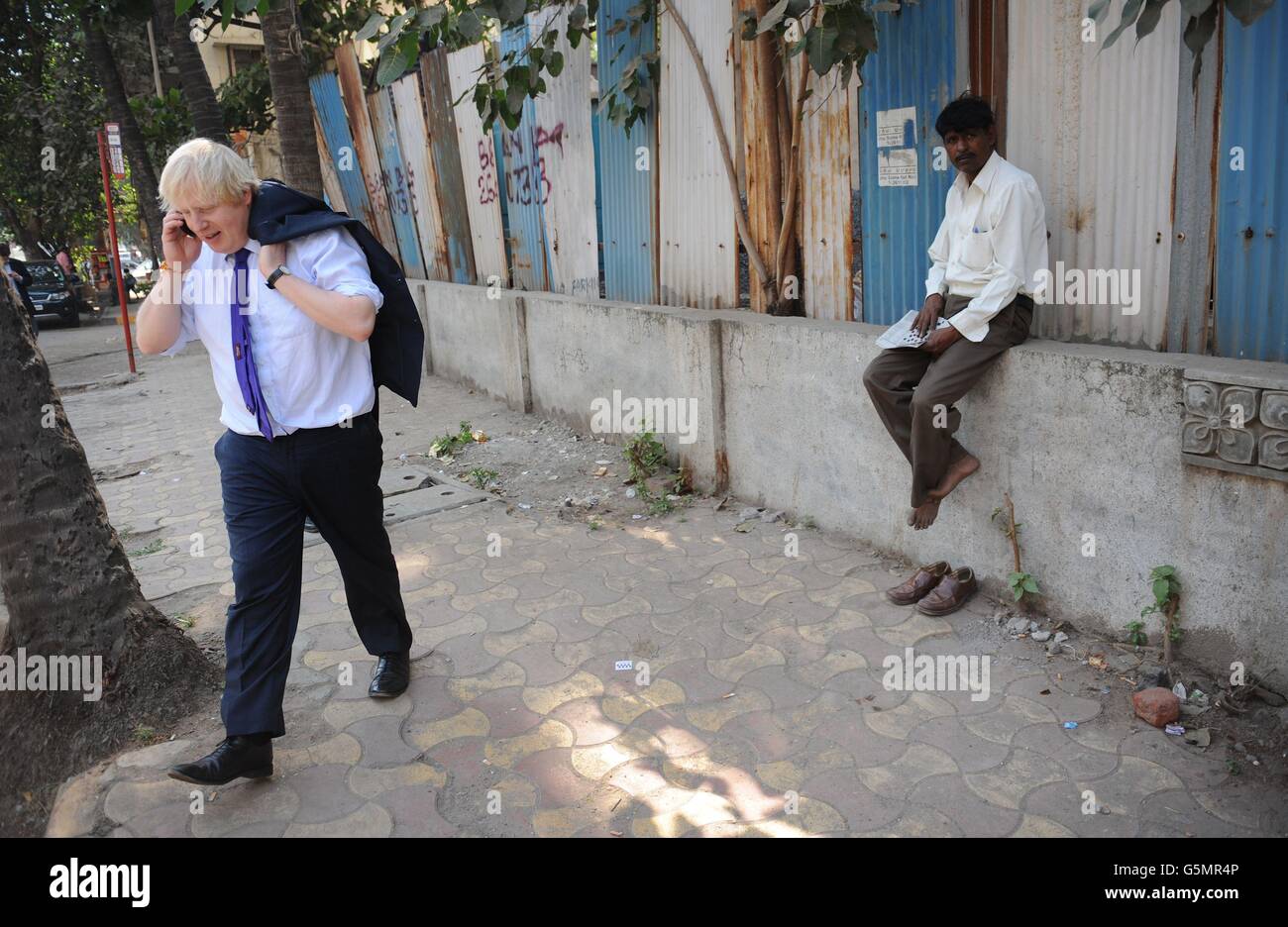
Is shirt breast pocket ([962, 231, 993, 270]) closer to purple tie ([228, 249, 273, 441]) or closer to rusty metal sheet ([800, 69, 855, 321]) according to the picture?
rusty metal sheet ([800, 69, 855, 321])

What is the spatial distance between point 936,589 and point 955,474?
→ 49 cm

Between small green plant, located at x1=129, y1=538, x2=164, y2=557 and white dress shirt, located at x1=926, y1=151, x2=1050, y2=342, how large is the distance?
14.1ft

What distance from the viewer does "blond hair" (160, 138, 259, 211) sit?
2.74 m

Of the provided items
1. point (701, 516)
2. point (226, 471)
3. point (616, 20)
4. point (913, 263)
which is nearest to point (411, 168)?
point (616, 20)

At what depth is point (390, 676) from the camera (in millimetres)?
3648

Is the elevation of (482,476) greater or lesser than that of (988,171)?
lesser

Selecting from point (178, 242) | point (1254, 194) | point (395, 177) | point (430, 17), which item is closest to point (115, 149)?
point (395, 177)

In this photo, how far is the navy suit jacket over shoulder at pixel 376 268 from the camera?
2.89m

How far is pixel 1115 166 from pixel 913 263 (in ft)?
3.31

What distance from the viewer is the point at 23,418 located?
330 centimetres

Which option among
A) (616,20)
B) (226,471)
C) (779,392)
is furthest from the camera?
(616,20)

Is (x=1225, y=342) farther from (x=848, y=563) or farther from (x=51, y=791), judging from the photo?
(x=51, y=791)

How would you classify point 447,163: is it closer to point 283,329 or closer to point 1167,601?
point 283,329

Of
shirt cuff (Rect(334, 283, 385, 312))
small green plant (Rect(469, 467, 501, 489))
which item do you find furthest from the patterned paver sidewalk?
shirt cuff (Rect(334, 283, 385, 312))
